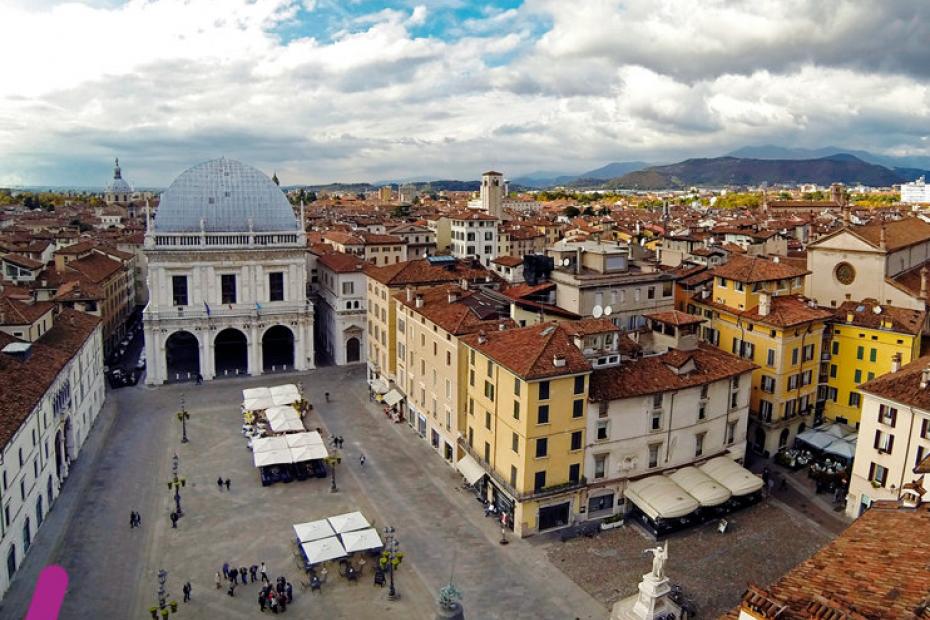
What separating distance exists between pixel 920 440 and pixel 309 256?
72228 millimetres

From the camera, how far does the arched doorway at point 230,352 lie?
254 ft

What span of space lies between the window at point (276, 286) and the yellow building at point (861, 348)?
47060 millimetres

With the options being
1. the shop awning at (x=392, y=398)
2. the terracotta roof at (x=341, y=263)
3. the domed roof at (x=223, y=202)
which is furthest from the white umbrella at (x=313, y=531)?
the domed roof at (x=223, y=202)

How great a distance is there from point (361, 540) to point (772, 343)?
3246 cm

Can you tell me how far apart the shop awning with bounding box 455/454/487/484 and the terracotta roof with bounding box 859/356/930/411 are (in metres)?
22.8

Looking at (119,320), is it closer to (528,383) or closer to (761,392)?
(528,383)

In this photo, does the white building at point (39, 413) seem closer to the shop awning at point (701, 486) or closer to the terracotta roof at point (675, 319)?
the shop awning at point (701, 486)

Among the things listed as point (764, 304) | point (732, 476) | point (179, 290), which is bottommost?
point (732, 476)

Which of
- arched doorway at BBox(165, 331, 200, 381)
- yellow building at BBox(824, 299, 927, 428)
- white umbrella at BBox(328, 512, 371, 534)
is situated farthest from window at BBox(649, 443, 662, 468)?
arched doorway at BBox(165, 331, 200, 381)

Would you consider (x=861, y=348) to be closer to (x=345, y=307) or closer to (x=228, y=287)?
(x=345, y=307)

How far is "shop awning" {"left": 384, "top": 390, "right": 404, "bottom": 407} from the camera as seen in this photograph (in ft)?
200

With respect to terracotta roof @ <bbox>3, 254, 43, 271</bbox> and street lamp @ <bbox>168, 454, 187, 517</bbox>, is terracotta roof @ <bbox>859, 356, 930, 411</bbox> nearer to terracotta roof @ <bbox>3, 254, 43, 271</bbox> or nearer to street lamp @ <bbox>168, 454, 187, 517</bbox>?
street lamp @ <bbox>168, 454, 187, 517</bbox>

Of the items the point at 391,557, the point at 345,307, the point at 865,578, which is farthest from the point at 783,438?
the point at 345,307

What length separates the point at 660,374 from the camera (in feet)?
146
